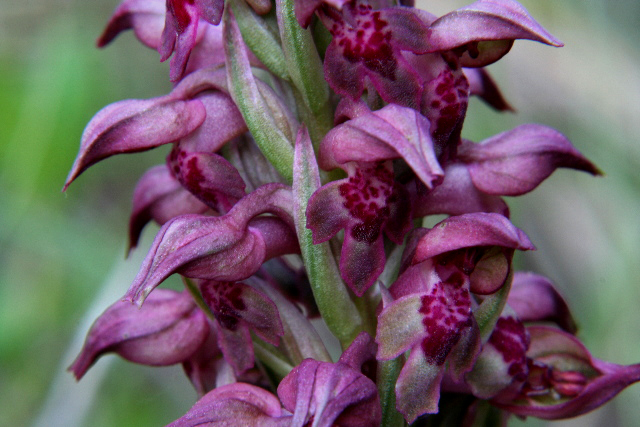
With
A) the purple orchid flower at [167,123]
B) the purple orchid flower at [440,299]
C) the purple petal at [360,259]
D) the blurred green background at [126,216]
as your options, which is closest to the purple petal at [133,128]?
the purple orchid flower at [167,123]

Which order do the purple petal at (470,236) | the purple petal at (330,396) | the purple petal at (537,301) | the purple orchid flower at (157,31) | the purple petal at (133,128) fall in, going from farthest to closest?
the purple petal at (537,301) < the purple orchid flower at (157,31) < the purple petal at (133,128) < the purple petal at (470,236) < the purple petal at (330,396)

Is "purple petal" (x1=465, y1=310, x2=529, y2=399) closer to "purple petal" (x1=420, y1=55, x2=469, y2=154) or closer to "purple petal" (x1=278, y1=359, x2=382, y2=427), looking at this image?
"purple petal" (x1=278, y1=359, x2=382, y2=427)

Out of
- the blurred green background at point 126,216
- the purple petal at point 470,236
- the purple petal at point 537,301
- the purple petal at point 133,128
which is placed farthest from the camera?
the blurred green background at point 126,216

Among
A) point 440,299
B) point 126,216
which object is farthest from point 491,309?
point 126,216

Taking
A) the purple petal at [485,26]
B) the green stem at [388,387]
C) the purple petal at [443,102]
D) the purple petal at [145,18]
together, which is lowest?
the green stem at [388,387]

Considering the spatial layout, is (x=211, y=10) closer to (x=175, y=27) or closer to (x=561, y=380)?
(x=175, y=27)

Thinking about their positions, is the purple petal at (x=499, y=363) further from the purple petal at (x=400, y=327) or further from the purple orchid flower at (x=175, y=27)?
the purple orchid flower at (x=175, y=27)

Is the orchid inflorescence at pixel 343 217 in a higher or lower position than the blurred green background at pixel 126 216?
higher

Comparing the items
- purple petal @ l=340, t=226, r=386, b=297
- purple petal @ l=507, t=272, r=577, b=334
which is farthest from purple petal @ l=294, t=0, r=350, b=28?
purple petal @ l=507, t=272, r=577, b=334

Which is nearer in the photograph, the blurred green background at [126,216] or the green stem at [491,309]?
the green stem at [491,309]
